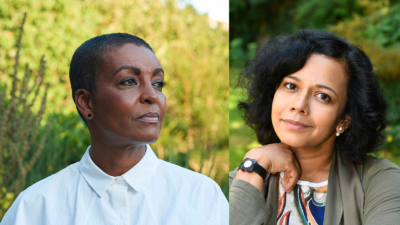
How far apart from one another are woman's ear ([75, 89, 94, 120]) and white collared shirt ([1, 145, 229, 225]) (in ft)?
0.48

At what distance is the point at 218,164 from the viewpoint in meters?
3.10

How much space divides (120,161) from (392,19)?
6548 mm

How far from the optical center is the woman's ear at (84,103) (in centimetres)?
118

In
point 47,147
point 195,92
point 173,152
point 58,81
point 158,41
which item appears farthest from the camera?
point 195,92

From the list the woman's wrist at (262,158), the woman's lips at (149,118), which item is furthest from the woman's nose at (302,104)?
the woman's lips at (149,118)

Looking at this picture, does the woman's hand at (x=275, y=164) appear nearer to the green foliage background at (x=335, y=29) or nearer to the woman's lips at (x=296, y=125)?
the woman's lips at (x=296, y=125)

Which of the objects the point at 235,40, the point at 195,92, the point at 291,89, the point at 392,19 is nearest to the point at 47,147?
the point at 195,92

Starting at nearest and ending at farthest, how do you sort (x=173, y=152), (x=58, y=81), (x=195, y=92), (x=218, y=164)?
(x=173, y=152), (x=218, y=164), (x=58, y=81), (x=195, y=92)

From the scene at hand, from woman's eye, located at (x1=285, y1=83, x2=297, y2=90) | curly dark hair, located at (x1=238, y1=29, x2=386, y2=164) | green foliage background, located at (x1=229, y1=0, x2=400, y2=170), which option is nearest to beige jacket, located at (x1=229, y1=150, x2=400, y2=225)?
curly dark hair, located at (x1=238, y1=29, x2=386, y2=164)

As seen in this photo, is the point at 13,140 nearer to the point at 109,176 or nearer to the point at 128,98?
the point at 109,176

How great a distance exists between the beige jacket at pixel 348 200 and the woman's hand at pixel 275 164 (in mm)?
44

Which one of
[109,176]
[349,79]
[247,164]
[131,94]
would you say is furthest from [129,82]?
[349,79]

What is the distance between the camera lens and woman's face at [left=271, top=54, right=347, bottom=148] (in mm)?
1427

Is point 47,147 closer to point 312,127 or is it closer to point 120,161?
point 120,161
